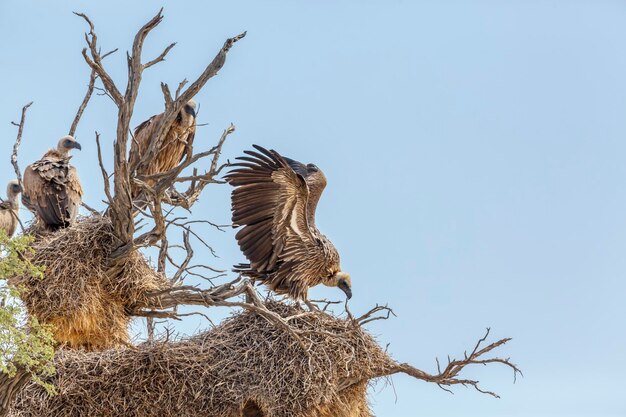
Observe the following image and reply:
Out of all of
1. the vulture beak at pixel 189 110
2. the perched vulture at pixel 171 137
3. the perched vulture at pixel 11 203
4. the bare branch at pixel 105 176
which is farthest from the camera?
the perched vulture at pixel 11 203

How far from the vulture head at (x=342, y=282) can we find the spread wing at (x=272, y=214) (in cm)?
32

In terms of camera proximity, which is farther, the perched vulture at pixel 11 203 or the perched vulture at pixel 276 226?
the perched vulture at pixel 11 203

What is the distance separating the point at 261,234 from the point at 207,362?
1.31 metres

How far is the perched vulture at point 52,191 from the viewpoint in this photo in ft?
29.7

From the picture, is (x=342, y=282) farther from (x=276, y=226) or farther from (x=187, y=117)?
(x=187, y=117)

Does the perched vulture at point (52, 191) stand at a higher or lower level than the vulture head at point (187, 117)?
lower

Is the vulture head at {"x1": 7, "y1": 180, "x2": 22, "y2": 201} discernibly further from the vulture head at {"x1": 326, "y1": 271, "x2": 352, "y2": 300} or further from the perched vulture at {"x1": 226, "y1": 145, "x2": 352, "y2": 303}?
the vulture head at {"x1": 326, "y1": 271, "x2": 352, "y2": 300}

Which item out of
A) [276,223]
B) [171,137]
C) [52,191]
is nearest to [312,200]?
[276,223]

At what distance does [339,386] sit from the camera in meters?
8.63

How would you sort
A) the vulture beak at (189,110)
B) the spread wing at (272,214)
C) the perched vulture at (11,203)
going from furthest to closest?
the perched vulture at (11,203) → the vulture beak at (189,110) → the spread wing at (272,214)

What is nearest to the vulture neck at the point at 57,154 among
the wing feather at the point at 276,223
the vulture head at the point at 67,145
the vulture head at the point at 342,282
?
the vulture head at the point at 67,145

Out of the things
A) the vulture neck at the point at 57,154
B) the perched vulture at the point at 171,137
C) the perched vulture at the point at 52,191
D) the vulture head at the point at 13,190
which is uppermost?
the perched vulture at the point at 171,137

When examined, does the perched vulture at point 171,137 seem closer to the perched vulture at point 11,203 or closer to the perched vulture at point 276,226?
the perched vulture at point 276,226

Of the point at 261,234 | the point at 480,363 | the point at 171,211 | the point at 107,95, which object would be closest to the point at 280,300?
the point at 261,234
